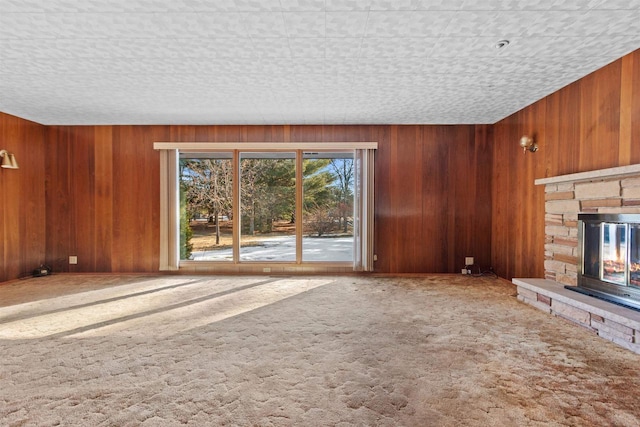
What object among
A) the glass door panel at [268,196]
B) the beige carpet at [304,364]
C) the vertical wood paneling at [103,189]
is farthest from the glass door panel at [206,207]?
the beige carpet at [304,364]

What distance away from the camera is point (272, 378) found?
6.83 ft

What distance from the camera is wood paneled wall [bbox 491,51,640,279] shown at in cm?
294

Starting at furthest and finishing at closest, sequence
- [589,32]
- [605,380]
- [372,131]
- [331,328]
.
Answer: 1. [372,131]
2. [331,328]
3. [589,32]
4. [605,380]

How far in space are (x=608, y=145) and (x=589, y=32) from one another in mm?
1178

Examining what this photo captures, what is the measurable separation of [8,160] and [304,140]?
4158mm

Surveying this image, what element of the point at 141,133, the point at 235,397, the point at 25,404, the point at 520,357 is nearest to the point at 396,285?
the point at 520,357

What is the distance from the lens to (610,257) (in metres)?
3.01

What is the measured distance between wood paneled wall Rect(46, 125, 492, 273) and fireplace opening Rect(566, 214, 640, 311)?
1.95 meters

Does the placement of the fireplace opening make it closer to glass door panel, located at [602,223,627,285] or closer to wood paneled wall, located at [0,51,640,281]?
glass door panel, located at [602,223,627,285]

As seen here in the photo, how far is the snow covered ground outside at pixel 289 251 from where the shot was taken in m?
5.36

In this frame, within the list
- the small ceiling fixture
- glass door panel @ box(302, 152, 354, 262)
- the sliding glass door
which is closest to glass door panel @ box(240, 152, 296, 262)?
the sliding glass door

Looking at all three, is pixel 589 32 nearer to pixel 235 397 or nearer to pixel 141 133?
pixel 235 397

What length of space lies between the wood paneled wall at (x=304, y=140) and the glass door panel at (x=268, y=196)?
1.24 feet

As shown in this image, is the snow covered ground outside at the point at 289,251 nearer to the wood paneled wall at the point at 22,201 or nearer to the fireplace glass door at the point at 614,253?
the wood paneled wall at the point at 22,201
